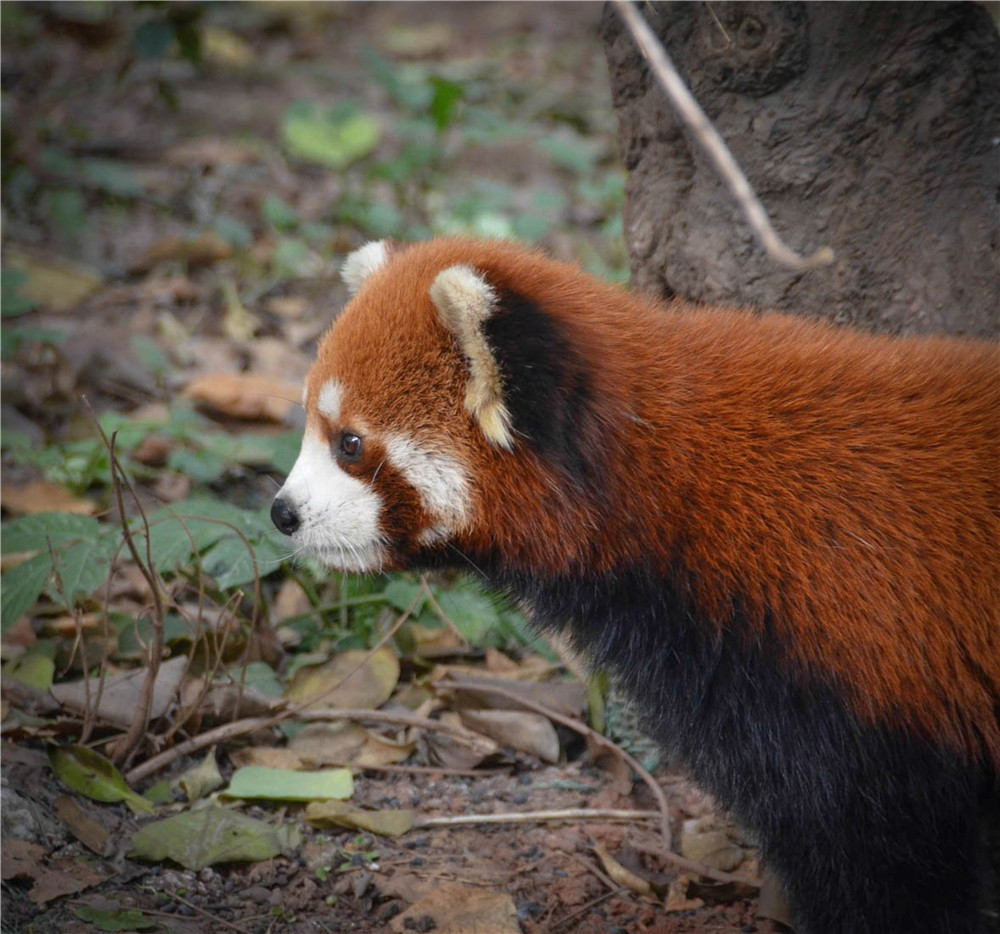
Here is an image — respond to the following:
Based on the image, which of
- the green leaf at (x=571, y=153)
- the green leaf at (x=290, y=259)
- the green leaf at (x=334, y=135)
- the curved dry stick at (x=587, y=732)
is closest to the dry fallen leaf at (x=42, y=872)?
the curved dry stick at (x=587, y=732)

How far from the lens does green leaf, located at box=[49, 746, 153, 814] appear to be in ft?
11.0

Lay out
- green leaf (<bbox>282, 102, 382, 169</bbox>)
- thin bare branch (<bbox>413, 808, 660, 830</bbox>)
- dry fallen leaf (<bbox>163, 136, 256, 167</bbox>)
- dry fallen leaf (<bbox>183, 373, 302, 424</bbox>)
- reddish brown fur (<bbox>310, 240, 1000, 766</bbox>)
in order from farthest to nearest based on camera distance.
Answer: dry fallen leaf (<bbox>163, 136, 256, 167</bbox>)
green leaf (<bbox>282, 102, 382, 169</bbox>)
dry fallen leaf (<bbox>183, 373, 302, 424</bbox>)
thin bare branch (<bbox>413, 808, 660, 830</bbox>)
reddish brown fur (<bbox>310, 240, 1000, 766</bbox>)

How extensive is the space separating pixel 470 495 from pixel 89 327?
3.86m

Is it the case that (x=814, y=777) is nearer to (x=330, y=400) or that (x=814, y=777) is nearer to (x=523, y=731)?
(x=523, y=731)

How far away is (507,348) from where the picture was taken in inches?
106

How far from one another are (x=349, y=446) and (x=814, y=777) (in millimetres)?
1457

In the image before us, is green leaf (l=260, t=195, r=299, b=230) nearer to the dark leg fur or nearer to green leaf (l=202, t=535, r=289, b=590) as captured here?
green leaf (l=202, t=535, r=289, b=590)

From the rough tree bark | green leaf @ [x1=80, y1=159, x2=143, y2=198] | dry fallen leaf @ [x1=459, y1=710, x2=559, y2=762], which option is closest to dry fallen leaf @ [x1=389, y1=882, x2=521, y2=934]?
dry fallen leaf @ [x1=459, y1=710, x2=559, y2=762]

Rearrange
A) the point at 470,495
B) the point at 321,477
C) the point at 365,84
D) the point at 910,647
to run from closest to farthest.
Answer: the point at 910,647 < the point at 470,495 < the point at 321,477 < the point at 365,84

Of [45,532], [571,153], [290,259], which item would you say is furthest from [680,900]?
[571,153]

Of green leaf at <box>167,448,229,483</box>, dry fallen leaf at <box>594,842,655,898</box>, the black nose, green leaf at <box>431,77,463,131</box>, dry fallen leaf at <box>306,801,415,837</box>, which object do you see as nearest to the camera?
the black nose

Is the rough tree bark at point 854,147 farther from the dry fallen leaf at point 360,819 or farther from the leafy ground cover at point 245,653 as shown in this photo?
the dry fallen leaf at point 360,819

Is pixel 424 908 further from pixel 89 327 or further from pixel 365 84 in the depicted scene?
pixel 365 84

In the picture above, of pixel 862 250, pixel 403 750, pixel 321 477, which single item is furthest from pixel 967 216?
pixel 403 750
